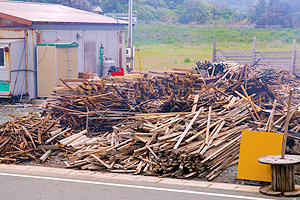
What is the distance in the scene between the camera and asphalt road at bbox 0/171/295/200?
22.5 ft

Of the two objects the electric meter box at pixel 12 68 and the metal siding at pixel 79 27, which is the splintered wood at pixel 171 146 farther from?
the metal siding at pixel 79 27

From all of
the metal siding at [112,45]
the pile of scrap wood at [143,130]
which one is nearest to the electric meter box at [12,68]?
the pile of scrap wood at [143,130]

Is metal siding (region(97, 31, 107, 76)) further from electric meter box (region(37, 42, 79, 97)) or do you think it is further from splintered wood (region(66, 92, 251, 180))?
splintered wood (region(66, 92, 251, 180))

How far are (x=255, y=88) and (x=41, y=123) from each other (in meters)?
8.00

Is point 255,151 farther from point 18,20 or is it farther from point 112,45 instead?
point 112,45

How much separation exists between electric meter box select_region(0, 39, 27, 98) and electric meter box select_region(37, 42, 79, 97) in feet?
2.67

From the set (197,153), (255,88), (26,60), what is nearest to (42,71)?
(26,60)

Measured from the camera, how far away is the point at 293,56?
24.3 m

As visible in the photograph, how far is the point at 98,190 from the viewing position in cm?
725

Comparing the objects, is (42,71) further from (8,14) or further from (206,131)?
(206,131)

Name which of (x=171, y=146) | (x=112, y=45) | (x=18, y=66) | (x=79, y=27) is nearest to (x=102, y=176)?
(x=171, y=146)

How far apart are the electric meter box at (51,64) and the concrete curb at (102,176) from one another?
8.94m

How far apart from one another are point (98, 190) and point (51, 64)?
11.5m

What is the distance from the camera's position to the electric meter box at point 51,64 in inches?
680
